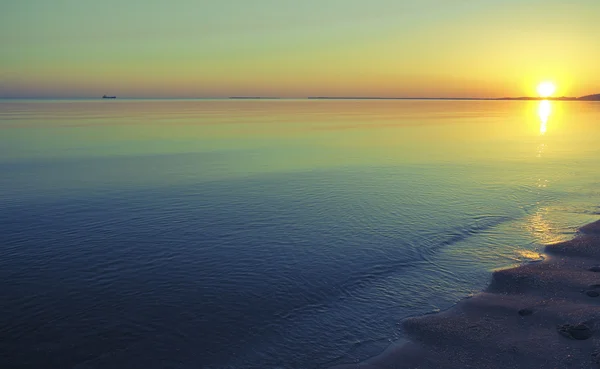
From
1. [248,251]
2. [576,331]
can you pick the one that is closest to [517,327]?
[576,331]

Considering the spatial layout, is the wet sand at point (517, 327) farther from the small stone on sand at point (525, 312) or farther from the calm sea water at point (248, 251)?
the calm sea water at point (248, 251)

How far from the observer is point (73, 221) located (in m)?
21.0

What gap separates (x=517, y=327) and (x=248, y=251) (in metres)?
10.1

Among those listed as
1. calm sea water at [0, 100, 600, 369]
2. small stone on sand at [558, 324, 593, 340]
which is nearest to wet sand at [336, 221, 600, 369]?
small stone on sand at [558, 324, 593, 340]

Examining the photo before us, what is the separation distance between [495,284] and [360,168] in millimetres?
23355

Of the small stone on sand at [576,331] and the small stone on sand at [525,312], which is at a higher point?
the small stone on sand at [576,331]

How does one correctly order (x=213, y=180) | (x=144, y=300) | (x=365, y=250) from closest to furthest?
(x=144, y=300)
(x=365, y=250)
(x=213, y=180)

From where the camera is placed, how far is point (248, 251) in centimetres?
1781

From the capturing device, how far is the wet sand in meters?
10.2

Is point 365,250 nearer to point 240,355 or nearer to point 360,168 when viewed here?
point 240,355

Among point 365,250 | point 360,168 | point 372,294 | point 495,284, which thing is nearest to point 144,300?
Answer: point 372,294

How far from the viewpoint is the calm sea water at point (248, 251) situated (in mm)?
11656

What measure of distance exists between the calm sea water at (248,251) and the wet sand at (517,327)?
2.33 ft

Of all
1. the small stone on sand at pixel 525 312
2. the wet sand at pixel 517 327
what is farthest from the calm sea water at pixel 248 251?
the small stone on sand at pixel 525 312
